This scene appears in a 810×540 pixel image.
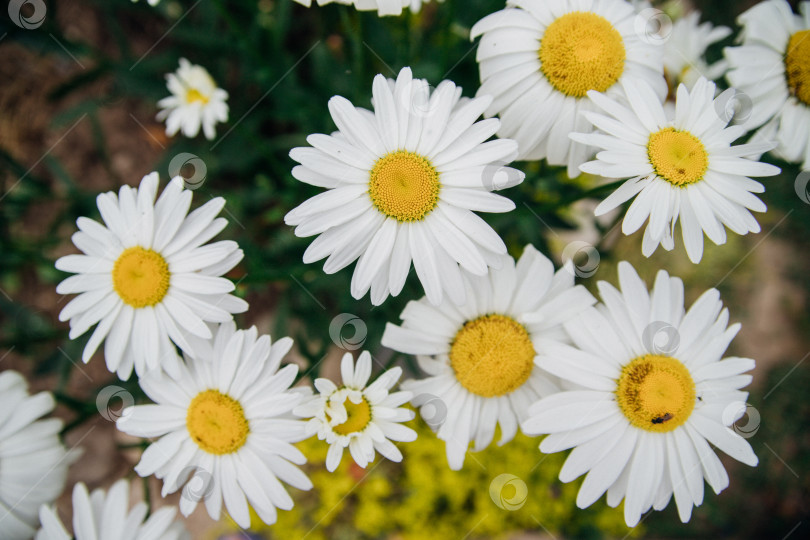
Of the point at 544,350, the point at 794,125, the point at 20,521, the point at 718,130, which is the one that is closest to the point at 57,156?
the point at 20,521

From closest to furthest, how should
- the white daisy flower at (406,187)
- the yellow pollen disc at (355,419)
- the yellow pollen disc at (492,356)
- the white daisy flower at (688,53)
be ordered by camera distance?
the white daisy flower at (406,187), the yellow pollen disc at (355,419), the yellow pollen disc at (492,356), the white daisy flower at (688,53)

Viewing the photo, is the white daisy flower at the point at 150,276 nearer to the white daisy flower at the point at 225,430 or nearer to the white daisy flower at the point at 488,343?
the white daisy flower at the point at 225,430

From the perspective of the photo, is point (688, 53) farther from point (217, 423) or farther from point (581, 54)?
point (217, 423)

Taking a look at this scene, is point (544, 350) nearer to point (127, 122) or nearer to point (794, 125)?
point (794, 125)

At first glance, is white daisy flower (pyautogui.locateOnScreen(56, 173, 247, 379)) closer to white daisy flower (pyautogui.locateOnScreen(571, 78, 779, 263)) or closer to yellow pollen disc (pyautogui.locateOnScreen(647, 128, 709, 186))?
white daisy flower (pyautogui.locateOnScreen(571, 78, 779, 263))

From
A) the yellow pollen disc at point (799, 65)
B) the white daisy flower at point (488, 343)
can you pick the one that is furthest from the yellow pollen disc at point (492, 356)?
the yellow pollen disc at point (799, 65)

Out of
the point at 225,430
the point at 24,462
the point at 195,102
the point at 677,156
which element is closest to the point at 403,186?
the point at 677,156
